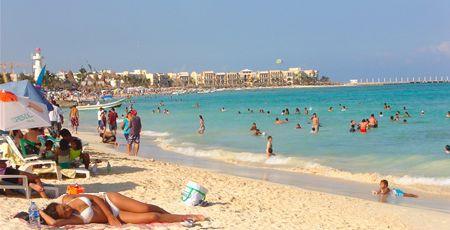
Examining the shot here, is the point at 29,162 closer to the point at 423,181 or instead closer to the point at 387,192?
the point at 387,192

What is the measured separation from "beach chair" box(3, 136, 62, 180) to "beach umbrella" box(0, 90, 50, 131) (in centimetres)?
59

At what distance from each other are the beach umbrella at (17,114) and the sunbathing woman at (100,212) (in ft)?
8.72

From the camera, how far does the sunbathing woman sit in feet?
18.7

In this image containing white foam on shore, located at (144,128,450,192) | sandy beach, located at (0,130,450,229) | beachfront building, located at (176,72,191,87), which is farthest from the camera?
beachfront building, located at (176,72,191,87)

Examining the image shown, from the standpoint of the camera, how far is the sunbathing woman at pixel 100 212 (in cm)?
571

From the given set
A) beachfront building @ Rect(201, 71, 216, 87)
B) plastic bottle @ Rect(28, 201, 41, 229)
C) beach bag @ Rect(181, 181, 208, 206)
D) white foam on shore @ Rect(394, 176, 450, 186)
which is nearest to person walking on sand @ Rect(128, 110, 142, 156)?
white foam on shore @ Rect(394, 176, 450, 186)

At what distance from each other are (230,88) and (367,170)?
173 meters

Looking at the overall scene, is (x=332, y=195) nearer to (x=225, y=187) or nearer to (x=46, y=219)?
(x=225, y=187)

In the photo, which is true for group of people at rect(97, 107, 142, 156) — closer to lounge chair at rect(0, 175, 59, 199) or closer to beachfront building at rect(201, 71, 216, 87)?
lounge chair at rect(0, 175, 59, 199)

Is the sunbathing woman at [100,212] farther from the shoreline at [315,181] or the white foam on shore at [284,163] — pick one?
the white foam on shore at [284,163]

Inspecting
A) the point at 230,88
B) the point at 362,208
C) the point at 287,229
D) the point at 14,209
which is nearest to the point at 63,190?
the point at 14,209

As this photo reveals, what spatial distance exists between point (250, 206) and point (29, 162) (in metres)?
3.48

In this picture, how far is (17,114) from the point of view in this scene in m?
8.23

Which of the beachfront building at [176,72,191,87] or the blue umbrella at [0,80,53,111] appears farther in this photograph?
the beachfront building at [176,72,191,87]
